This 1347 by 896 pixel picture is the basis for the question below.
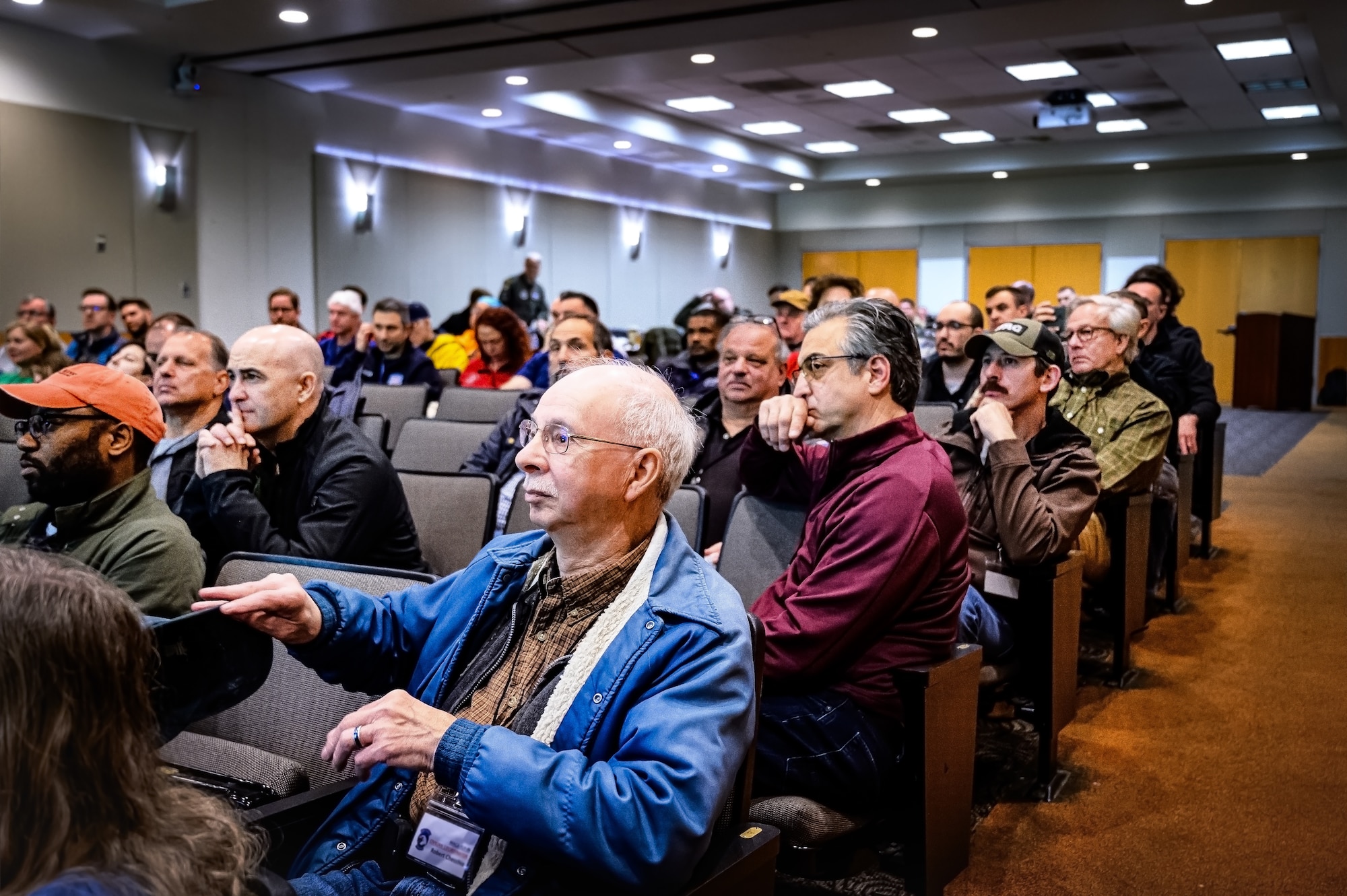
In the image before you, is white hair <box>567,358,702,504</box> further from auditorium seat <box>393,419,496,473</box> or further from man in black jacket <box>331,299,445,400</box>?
man in black jacket <box>331,299,445,400</box>

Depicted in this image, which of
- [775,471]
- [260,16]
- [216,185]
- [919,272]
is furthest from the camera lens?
[919,272]

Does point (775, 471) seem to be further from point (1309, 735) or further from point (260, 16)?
point (260, 16)

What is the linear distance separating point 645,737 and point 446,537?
192 cm

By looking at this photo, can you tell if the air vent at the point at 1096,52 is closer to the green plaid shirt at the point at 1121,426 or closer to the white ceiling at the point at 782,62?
the white ceiling at the point at 782,62

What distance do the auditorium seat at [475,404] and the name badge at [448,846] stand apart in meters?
3.62

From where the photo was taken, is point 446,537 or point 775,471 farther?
point 446,537

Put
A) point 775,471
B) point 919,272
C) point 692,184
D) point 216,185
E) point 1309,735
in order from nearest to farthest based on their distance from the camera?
point 775,471 → point 1309,735 → point 216,185 → point 692,184 → point 919,272

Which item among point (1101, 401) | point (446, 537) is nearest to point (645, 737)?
point (446, 537)

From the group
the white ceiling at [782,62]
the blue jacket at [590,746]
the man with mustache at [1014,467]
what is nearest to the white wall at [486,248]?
the white ceiling at [782,62]

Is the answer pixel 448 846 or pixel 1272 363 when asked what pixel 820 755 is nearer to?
pixel 448 846

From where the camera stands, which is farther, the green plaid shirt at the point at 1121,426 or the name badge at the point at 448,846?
the green plaid shirt at the point at 1121,426

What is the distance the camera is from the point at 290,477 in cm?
286

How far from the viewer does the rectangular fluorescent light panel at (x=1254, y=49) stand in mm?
9859

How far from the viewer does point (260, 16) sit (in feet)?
27.0
